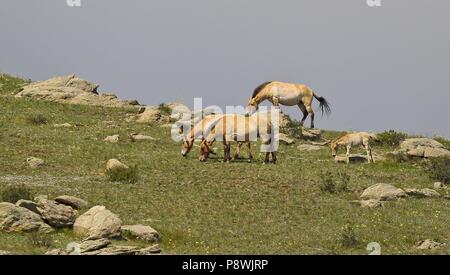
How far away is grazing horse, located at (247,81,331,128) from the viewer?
4991cm

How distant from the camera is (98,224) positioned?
1062 inches

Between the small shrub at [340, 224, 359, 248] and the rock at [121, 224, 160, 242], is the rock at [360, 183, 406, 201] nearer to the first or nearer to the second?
the small shrub at [340, 224, 359, 248]

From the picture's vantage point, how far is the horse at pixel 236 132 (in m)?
39.9

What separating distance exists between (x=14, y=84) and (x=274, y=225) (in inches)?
1283

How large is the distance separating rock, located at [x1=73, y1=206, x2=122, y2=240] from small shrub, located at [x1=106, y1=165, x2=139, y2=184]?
7148 mm

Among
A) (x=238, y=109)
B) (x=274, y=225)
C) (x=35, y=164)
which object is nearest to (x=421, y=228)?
(x=274, y=225)

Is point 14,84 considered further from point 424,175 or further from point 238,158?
point 424,175

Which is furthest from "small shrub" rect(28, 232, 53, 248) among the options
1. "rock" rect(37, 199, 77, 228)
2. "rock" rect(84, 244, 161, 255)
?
"rock" rect(84, 244, 161, 255)

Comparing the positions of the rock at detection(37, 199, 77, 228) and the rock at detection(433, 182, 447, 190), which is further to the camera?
the rock at detection(433, 182, 447, 190)

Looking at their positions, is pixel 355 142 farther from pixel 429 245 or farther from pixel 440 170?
pixel 429 245

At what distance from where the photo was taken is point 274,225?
98.7 feet

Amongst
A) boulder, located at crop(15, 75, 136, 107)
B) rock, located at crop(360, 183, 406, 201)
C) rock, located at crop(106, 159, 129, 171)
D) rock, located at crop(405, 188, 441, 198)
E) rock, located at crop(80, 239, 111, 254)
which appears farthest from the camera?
boulder, located at crop(15, 75, 136, 107)
